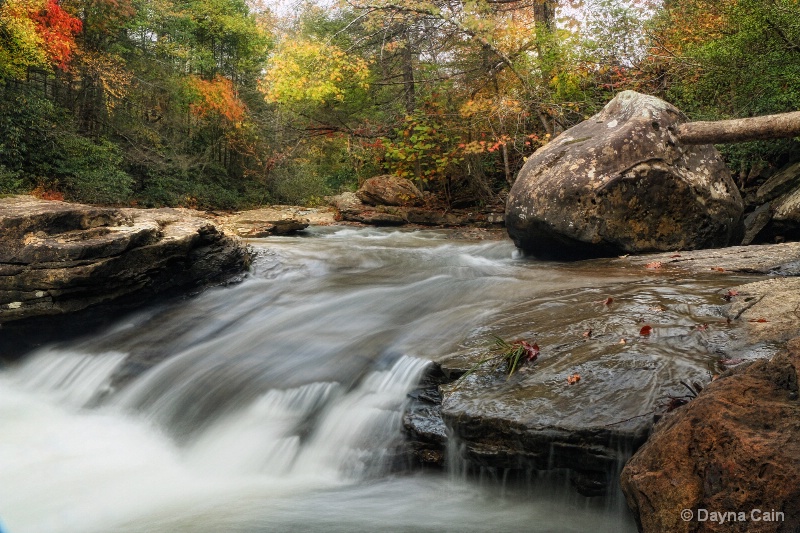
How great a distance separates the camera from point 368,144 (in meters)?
15.4

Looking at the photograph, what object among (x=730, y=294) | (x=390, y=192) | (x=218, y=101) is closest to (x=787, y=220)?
(x=730, y=294)

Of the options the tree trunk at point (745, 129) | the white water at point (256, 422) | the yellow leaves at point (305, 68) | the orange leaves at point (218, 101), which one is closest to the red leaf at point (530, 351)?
the white water at point (256, 422)

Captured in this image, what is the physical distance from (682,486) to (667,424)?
14.0 inches

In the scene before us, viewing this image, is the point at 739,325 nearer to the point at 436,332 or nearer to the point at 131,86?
the point at 436,332

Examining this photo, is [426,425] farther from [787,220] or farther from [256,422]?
[787,220]

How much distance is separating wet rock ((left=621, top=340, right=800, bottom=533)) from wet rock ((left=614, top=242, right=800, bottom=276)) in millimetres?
3530

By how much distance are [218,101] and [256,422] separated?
16964 mm

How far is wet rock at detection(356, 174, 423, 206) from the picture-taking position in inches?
577

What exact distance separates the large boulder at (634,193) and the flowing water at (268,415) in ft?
1.77

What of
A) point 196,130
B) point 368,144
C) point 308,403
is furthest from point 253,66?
point 308,403

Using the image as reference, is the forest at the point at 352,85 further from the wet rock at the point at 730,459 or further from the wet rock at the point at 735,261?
the wet rock at the point at 730,459

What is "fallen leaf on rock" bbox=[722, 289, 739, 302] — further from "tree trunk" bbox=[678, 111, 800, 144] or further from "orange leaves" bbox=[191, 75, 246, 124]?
"orange leaves" bbox=[191, 75, 246, 124]

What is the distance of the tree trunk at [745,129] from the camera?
399cm

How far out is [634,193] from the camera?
22.8 feet
